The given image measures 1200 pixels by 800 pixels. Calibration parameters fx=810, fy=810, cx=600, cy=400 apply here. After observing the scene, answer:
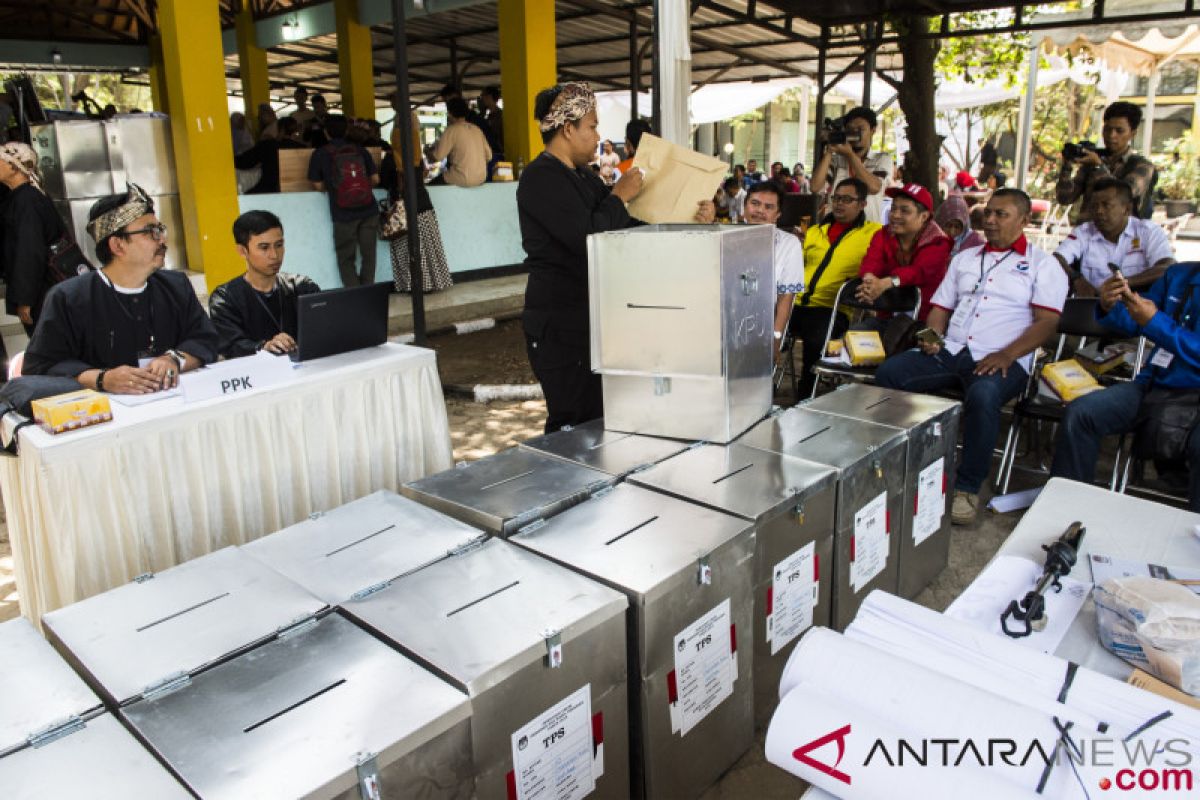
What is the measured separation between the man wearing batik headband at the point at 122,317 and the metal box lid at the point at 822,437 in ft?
7.00

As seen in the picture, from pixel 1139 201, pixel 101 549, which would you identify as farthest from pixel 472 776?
pixel 1139 201

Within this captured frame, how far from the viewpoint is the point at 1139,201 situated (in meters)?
5.30

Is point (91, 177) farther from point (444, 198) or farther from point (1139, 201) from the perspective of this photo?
point (1139, 201)

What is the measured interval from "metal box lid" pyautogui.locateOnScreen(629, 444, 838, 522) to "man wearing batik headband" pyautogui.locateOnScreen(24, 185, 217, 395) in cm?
184

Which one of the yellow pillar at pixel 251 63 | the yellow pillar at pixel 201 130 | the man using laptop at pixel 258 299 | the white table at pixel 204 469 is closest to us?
the white table at pixel 204 469

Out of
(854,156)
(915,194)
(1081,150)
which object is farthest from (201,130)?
(1081,150)

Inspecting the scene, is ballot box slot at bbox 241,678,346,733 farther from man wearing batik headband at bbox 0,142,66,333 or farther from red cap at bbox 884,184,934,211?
man wearing batik headband at bbox 0,142,66,333

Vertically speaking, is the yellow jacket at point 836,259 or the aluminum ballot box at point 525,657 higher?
the yellow jacket at point 836,259

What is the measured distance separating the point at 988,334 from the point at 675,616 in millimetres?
2941

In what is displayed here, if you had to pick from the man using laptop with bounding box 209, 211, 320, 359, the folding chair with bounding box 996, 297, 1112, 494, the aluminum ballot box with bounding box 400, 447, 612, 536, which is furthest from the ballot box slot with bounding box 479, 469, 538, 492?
the folding chair with bounding box 996, 297, 1112, 494

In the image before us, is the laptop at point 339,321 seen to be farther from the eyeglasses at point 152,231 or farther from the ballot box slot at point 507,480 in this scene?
the ballot box slot at point 507,480

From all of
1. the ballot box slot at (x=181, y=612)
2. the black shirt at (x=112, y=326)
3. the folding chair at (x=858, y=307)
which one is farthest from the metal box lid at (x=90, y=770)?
the folding chair at (x=858, y=307)

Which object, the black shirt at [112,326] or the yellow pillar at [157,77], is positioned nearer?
the black shirt at [112,326]

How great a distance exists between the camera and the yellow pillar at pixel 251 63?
1277cm
